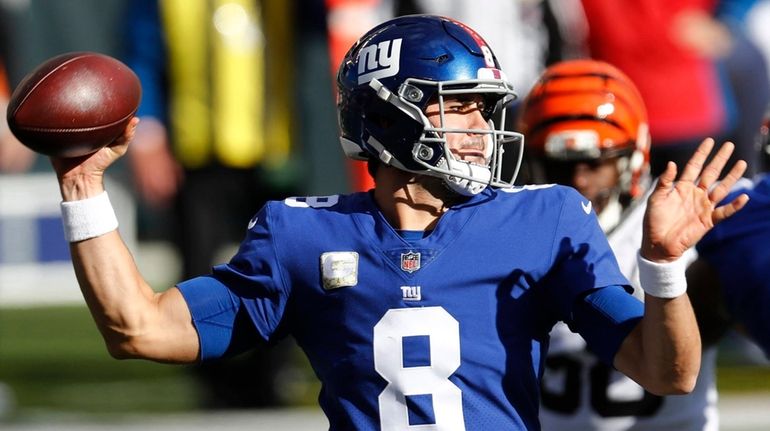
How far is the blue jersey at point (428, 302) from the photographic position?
2.77 meters

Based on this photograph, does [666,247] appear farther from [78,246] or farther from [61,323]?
[61,323]

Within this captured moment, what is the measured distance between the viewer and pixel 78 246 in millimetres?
2807

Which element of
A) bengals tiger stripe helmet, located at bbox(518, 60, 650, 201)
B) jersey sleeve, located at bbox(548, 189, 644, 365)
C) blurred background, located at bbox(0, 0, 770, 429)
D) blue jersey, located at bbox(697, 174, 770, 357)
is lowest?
blurred background, located at bbox(0, 0, 770, 429)

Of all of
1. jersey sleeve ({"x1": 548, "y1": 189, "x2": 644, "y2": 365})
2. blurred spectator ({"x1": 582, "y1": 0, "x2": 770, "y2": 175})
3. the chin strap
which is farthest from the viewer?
blurred spectator ({"x1": 582, "y1": 0, "x2": 770, "y2": 175})

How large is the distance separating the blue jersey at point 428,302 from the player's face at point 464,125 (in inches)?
4.0

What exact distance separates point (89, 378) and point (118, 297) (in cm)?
476

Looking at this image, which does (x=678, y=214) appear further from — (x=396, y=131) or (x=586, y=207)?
(x=396, y=131)

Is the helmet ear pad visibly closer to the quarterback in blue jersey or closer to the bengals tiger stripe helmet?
the quarterback in blue jersey

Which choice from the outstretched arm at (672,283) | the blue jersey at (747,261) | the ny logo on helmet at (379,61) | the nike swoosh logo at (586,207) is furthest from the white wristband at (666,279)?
the blue jersey at (747,261)

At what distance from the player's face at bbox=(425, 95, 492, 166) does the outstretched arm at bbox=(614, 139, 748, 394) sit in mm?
383

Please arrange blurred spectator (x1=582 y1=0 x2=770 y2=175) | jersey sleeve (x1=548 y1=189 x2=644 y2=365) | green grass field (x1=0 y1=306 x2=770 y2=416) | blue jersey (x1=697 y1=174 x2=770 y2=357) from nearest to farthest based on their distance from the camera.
→ jersey sleeve (x1=548 y1=189 x2=644 y2=365)
blue jersey (x1=697 y1=174 x2=770 y2=357)
blurred spectator (x1=582 y1=0 x2=770 y2=175)
green grass field (x1=0 y1=306 x2=770 y2=416)

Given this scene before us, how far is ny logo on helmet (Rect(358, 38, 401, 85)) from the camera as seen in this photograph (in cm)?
295

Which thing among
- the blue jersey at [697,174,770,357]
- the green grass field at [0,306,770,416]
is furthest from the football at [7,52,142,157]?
the green grass field at [0,306,770,416]

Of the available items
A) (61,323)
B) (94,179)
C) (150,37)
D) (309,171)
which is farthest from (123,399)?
(94,179)
